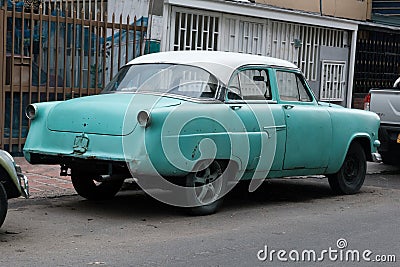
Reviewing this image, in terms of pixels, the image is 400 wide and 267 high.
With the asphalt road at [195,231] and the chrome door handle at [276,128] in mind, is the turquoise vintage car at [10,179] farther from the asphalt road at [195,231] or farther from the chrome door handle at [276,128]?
the chrome door handle at [276,128]

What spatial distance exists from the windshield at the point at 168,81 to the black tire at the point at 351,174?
2623mm

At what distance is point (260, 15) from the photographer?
1525 cm

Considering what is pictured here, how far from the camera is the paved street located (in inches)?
257

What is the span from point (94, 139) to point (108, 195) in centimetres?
158

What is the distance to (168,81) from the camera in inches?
337

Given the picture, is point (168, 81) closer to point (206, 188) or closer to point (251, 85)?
point (251, 85)

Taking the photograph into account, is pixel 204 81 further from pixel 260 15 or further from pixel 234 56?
pixel 260 15

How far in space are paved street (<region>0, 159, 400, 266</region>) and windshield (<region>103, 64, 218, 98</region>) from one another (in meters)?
1.36

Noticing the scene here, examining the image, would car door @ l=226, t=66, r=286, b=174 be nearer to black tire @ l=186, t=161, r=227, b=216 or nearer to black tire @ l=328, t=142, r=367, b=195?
black tire @ l=186, t=161, r=227, b=216

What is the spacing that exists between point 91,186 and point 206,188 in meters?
1.58

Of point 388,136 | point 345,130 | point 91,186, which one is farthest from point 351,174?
point 91,186

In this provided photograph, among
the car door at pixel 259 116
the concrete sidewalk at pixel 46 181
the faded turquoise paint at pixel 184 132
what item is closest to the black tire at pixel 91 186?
the concrete sidewalk at pixel 46 181

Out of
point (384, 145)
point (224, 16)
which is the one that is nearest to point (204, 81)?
point (384, 145)

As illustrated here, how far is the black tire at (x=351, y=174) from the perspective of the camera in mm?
10227
